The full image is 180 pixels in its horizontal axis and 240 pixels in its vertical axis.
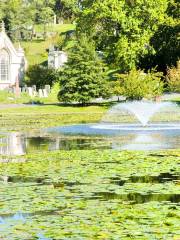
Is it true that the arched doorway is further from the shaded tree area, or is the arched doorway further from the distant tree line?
the shaded tree area

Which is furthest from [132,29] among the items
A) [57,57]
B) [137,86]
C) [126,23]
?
[57,57]

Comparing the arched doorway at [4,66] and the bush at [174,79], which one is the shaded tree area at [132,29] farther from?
the arched doorway at [4,66]

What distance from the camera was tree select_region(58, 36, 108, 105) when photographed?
216 ft

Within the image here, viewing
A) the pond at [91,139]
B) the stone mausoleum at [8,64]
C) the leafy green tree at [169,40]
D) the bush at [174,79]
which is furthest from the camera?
the stone mausoleum at [8,64]

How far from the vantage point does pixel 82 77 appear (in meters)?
65.4

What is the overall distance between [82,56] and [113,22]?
12.1 meters

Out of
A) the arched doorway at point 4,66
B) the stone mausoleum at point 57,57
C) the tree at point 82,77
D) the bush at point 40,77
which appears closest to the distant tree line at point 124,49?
the tree at point 82,77

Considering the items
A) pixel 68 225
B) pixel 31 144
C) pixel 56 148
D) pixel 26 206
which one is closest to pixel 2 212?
pixel 26 206

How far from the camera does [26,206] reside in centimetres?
1580

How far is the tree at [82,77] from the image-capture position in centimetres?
6569

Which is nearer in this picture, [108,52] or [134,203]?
[134,203]

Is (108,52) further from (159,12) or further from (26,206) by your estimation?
(26,206)

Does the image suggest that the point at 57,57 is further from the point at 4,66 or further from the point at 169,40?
the point at 169,40

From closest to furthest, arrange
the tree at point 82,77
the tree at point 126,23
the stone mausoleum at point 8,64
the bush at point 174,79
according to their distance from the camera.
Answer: the tree at point 82,77
the bush at point 174,79
the tree at point 126,23
the stone mausoleum at point 8,64
